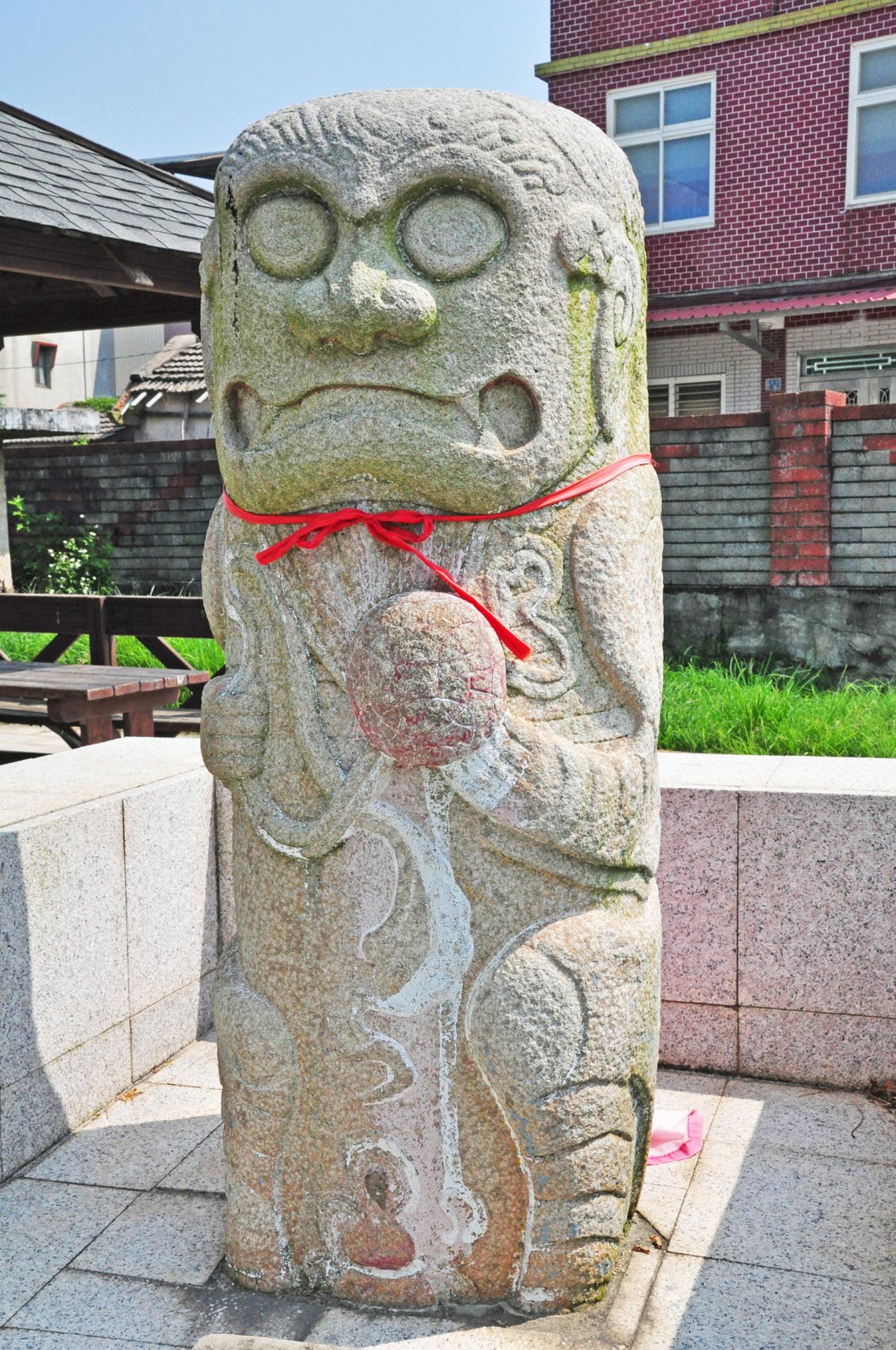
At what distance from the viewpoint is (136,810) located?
3.28 m

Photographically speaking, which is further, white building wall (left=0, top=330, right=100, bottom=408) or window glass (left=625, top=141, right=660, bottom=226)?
white building wall (left=0, top=330, right=100, bottom=408)

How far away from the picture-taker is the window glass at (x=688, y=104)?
40.3 ft

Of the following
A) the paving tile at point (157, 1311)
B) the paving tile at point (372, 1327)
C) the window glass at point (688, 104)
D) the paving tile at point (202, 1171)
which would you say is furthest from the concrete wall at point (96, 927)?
the window glass at point (688, 104)

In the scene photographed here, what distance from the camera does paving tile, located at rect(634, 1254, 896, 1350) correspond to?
7.22 ft

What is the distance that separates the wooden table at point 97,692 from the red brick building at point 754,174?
790cm

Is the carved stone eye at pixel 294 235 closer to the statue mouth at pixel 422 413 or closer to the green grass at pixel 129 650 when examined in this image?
the statue mouth at pixel 422 413

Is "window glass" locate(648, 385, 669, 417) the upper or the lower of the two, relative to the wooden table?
upper

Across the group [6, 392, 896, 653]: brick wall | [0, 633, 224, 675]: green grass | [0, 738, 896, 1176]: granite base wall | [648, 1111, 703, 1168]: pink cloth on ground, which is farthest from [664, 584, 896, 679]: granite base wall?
[648, 1111, 703, 1168]: pink cloth on ground

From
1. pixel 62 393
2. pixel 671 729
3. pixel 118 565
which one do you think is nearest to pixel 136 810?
pixel 671 729

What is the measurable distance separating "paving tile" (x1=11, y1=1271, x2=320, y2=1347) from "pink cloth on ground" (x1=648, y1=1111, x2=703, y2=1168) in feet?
3.08

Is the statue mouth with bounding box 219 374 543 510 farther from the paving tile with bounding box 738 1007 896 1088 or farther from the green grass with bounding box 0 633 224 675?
the green grass with bounding box 0 633 224 675

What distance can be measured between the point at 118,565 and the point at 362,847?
883 centimetres

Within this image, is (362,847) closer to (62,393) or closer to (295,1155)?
(295,1155)

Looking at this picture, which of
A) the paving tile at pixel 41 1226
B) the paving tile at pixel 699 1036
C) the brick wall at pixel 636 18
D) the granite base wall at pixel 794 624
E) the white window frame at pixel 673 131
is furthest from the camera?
the white window frame at pixel 673 131
